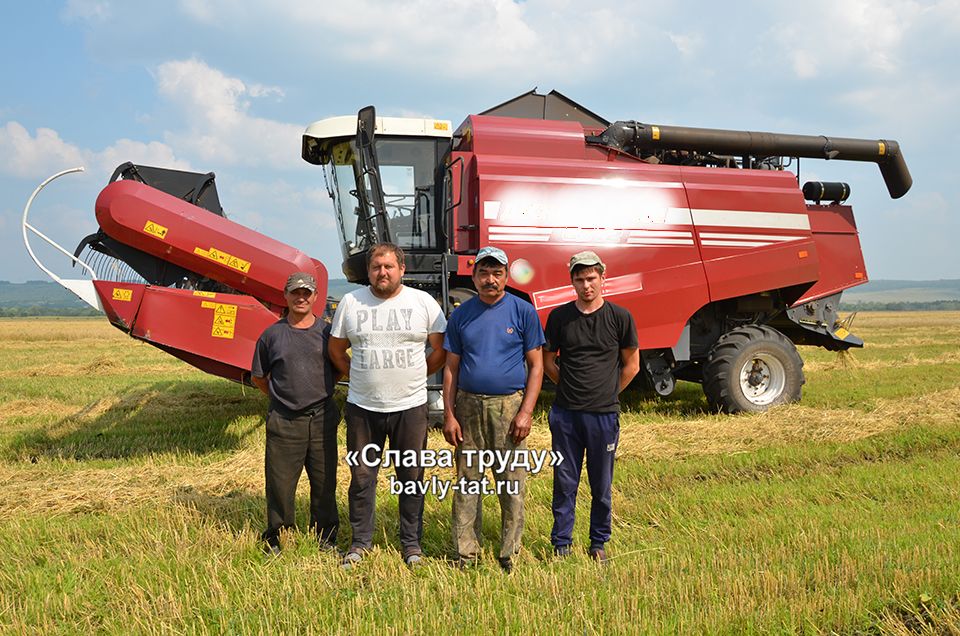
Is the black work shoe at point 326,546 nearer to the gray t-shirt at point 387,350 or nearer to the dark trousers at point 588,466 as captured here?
the gray t-shirt at point 387,350

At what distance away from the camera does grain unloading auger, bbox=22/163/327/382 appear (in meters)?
5.21

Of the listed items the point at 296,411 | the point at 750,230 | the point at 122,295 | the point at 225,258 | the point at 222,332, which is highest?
the point at 750,230

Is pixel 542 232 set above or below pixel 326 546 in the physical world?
above

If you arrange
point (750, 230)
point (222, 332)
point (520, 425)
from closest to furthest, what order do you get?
point (520, 425) → point (222, 332) → point (750, 230)

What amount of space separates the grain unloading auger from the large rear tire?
4386 millimetres

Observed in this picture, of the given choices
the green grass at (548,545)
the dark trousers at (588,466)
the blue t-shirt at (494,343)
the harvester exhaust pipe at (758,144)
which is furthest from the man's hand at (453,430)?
the harvester exhaust pipe at (758,144)

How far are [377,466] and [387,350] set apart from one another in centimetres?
58

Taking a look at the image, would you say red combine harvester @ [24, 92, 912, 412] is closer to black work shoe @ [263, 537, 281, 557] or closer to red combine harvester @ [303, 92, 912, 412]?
red combine harvester @ [303, 92, 912, 412]

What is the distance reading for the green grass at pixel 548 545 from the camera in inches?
102

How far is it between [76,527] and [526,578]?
8.31 ft

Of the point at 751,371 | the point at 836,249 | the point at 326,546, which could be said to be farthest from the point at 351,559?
the point at 836,249

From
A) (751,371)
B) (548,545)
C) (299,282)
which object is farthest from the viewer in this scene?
(751,371)

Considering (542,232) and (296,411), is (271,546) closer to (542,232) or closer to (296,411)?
(296,411)

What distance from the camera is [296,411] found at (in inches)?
133
